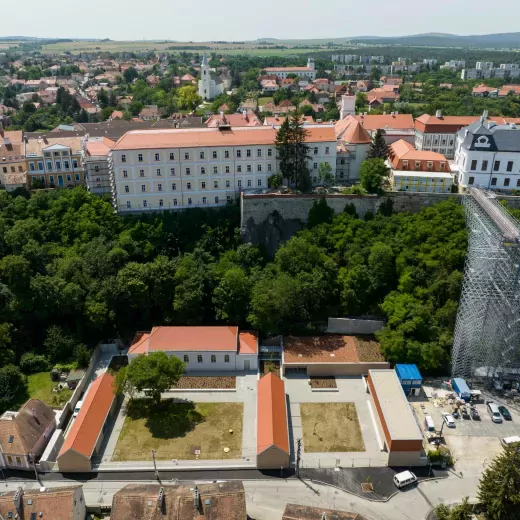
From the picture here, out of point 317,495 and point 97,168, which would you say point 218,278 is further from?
point 317,495

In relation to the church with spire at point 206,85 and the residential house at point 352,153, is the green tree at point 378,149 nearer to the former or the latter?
the residential house at point 352,153

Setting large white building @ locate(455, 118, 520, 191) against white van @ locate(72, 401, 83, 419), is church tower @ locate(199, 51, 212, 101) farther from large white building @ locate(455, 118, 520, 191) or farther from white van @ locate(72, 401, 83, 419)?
white van @ locate(72, 401, 83, 419)

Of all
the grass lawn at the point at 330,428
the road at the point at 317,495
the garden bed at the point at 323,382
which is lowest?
the road at the point at 317,495

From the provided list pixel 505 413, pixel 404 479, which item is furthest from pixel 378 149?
pixel 404 479

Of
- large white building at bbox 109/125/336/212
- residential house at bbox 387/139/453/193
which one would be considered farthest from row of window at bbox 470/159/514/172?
large white building at bbox 109/125/336/212

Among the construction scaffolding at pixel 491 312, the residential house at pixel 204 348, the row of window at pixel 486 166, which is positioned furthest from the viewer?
the row of window at pixel 486 166

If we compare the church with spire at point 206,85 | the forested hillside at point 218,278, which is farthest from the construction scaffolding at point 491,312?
the church with spire at point 206,85

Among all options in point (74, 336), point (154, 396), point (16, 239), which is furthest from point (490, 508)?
point (16, 239)
